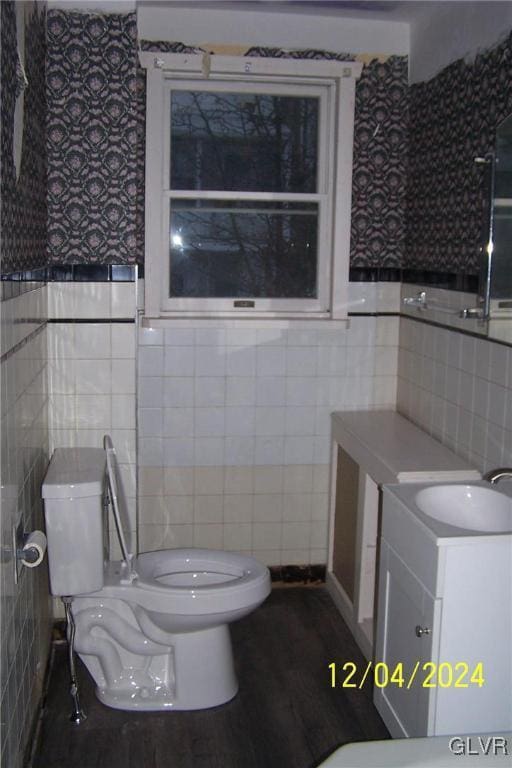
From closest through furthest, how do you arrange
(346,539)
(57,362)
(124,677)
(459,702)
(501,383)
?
(459,702)
(501,383)
(124,677)
(57,362)
(346,539)

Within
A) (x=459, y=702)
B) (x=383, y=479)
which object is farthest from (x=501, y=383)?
(x=459, y=702)

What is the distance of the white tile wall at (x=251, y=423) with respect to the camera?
3.70m

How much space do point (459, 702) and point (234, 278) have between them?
2103 mm

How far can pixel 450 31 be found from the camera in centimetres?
324

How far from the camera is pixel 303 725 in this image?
2.82 m

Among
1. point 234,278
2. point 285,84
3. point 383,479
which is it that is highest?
point 285,84

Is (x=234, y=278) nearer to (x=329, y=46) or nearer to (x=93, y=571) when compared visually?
(x=329, y=46)

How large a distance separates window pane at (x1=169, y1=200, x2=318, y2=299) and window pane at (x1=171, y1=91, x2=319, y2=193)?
100 millimetres

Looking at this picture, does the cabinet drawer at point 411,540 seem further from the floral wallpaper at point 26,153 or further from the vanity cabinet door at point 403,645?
the floral wallpaper at point 26,153

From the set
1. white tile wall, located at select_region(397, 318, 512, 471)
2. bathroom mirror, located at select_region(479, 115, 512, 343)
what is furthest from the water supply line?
bathroom mirror, located at select_region(479, 115, 512, 343)

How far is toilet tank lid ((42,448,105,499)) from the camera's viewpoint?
275cm

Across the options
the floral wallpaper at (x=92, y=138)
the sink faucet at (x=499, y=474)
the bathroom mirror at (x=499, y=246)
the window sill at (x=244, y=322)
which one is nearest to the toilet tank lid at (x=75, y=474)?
the window sill at (x=244, y=322)

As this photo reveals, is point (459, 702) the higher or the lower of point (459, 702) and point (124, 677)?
the higher

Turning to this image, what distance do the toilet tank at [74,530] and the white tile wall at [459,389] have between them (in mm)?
1345
